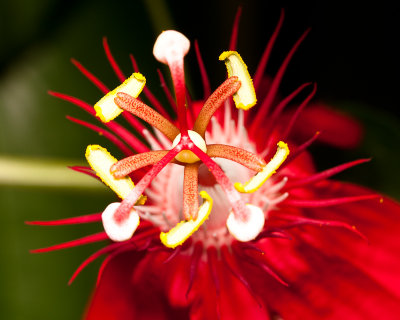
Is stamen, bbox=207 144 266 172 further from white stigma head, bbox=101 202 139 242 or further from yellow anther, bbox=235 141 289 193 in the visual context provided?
white stigma head, bbox=101 202 139 242

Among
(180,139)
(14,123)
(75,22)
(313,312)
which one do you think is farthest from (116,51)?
(313,312)

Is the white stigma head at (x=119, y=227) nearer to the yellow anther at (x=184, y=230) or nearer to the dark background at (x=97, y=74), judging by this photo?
the yellow anther at (x=184, y=230)

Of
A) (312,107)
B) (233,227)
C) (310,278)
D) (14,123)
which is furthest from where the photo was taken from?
(14,123)

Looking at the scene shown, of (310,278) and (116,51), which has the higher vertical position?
(116,51)

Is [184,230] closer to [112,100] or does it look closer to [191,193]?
[191,193]

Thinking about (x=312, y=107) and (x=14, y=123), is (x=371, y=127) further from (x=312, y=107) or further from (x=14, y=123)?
(x=14, y=123)

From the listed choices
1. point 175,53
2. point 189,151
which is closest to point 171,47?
point 175,53

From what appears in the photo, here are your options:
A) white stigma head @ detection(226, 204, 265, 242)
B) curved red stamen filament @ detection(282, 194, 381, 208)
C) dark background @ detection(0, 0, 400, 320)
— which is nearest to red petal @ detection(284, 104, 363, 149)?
dark background @ detection(0, 0, 400, 320)
